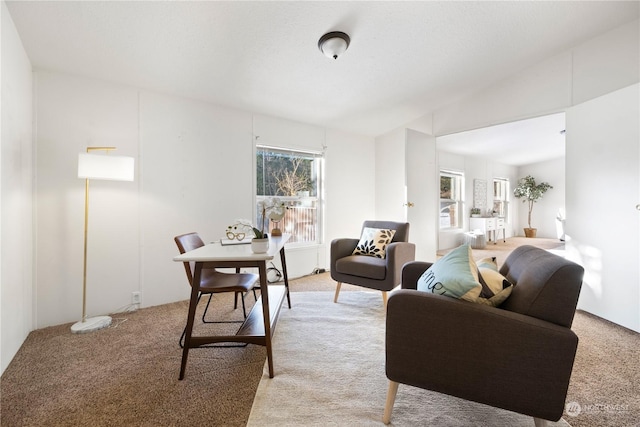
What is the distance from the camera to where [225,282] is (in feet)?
6.44

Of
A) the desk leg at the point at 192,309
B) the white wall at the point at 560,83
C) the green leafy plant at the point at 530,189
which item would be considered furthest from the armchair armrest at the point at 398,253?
the green leafy plant at the point at 530,189

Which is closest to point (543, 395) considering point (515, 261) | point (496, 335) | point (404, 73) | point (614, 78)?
point (496, 335)

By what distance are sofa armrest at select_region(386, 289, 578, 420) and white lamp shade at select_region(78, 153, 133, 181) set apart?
2304 millimetres

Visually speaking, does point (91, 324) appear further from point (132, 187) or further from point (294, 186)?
point (294, 186)

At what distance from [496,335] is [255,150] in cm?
300

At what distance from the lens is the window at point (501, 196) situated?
7.64 m

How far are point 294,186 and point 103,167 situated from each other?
2.11 m

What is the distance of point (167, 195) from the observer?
2.74 metres

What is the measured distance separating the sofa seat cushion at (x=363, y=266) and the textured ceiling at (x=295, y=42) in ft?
5.99

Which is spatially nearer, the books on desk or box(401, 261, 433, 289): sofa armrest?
box(401, 261, 433, 289): sofa armrest

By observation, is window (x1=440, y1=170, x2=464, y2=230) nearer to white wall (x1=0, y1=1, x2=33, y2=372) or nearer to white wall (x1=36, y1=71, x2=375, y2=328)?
white wall (x1=36, y1=71, x2=375, y2=328)

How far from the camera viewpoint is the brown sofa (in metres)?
0.96

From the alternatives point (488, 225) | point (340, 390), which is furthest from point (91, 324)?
point (488, 225)

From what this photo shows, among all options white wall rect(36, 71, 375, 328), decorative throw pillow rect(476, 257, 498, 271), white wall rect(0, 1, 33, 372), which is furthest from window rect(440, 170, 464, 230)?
white wall rect(0, 1, 33, 372)
